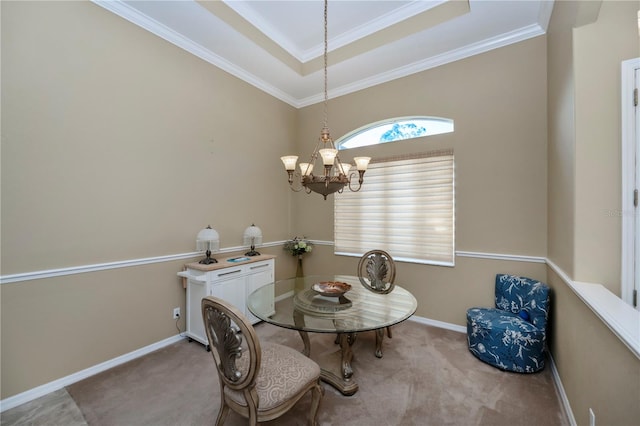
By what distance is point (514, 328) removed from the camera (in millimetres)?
2260

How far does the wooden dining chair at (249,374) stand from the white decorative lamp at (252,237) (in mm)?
2009

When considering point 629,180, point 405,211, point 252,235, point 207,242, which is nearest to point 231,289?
point 207,242

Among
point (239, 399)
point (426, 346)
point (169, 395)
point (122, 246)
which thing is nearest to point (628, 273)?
point (426, 346)

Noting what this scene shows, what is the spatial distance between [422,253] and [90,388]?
11.9 feet

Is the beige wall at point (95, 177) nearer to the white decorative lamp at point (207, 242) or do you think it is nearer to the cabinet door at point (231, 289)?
the white decorative lamp at point (207, 242)

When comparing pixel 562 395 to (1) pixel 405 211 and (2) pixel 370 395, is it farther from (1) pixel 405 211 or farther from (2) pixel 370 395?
(1) pixel 405 211

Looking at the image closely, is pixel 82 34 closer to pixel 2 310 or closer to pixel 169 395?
pixel 2 310

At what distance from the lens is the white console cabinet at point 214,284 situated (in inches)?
107

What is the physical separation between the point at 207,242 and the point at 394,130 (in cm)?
297

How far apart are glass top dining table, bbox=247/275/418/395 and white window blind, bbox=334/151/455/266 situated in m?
1.16

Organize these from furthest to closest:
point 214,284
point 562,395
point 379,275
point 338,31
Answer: point 338,31 → point 379,275 → point 214,284 → point 562,395

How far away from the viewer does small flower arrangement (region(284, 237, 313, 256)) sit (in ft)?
13.8

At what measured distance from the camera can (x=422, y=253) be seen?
3.38 meters

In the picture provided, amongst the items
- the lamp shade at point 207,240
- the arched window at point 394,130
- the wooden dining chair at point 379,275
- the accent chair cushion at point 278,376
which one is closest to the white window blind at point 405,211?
the arched window at point 394,130
